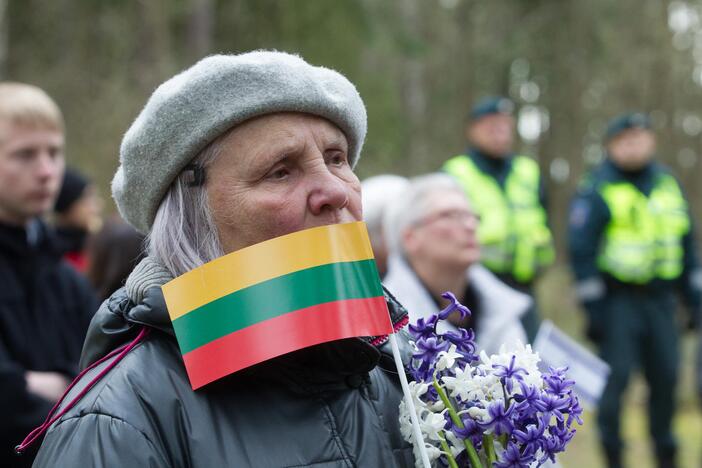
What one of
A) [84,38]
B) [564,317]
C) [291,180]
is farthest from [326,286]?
[564,317]

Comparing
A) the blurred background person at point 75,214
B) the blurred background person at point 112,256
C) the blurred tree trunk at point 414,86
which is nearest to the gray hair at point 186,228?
the blurred background person at point 112,256

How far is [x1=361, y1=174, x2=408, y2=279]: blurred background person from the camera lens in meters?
4.19

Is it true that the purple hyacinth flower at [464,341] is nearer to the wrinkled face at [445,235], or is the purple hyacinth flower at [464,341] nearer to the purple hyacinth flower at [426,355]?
the purple hyacinth flower at [426,355]

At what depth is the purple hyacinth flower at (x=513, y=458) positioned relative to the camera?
1545 mm

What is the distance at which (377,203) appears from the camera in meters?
4.28

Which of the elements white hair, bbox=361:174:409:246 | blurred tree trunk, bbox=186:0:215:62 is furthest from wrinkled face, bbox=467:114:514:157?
blurred tree trunk, bbox=186:0:215:62

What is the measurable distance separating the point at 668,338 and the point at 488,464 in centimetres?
513

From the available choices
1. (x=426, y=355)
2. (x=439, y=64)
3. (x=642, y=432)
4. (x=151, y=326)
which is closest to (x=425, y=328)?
(x=426, y=355)

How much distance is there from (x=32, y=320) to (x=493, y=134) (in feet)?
13.9

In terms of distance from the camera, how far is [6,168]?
10.9 feet

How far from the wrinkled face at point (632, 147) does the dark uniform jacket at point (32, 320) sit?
443cm

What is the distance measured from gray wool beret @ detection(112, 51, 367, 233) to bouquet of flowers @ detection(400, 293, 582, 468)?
443 millimetres

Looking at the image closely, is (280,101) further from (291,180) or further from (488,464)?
(488,464)

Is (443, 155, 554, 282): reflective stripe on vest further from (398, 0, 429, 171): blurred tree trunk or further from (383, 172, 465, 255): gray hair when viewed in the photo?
(398, 0, 429, 171): blurred tree trunk
